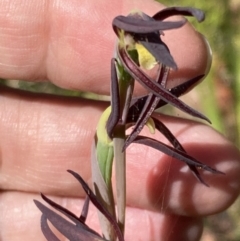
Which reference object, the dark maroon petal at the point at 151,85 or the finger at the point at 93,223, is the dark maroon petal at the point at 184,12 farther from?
the finger at the point at 93,223

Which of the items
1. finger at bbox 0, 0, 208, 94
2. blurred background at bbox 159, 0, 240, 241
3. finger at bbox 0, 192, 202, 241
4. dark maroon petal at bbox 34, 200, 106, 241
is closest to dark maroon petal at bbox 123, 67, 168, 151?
dark maroon petal at bbox 34, 200, 106, 241

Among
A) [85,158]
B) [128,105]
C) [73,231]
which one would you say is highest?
[128,105]

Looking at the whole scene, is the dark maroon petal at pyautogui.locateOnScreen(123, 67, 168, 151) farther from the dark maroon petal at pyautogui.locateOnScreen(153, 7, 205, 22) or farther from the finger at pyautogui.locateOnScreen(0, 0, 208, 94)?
the finger at pyautogui.locateOnScreen(0, 0, 208, 94)

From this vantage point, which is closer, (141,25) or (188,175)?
(141,25)

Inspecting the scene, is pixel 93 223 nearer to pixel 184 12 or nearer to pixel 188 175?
pixel 188 175

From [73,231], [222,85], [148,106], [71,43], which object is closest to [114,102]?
[148,106]

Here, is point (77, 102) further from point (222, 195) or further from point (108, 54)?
point (222, 195)

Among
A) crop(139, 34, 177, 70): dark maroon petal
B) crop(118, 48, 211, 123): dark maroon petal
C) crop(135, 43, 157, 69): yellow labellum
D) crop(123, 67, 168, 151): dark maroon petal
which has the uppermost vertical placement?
crop(139, 34, 177, 70): dark maroon petal
